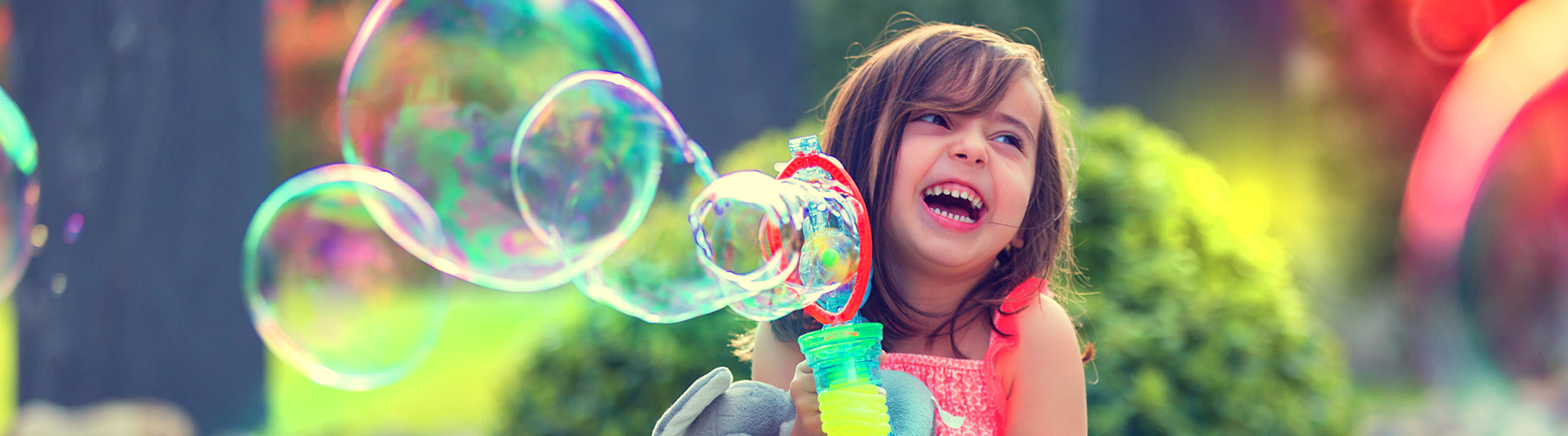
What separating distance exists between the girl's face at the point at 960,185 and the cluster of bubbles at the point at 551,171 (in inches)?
6.2

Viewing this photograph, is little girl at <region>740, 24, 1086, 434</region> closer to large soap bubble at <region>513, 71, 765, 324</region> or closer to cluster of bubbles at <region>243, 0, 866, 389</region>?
cluster of bubbles at <region>243, 0, 866, 389</region>

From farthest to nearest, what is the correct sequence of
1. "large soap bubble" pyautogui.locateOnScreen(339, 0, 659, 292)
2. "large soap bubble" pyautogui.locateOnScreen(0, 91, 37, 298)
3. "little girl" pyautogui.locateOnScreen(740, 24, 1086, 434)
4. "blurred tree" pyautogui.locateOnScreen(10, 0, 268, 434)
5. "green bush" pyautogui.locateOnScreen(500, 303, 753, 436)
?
"blurred tree" pyautogui.locateOnScreen(10, 0, 268, 434) < "large soap bubble" pyautogui.locateOnScreen(0, 91, 37, 298) < "green bush" pyautogui.locateOnScreen(500, 303, 753, 436) < "large soap bubble" pyautogui.locateOnScreen(339, 0, 659, 292) < "little girl" pyautogui.locateOnScreen(740, 24, 1086, 434)

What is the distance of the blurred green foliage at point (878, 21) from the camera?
11.2 metres

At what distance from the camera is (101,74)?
6262mm

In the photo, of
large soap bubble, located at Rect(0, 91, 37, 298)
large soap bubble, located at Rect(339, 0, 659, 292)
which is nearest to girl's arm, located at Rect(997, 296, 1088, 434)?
large soap bubble, located at Rect(339, 0, 659, 292)

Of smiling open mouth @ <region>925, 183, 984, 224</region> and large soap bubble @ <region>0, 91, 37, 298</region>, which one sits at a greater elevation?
large soap bubble @ <region>0, 91, 37, 298</region>

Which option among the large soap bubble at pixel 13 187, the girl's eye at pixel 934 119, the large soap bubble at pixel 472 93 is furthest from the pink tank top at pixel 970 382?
the large soap bubble at pixel 13 187

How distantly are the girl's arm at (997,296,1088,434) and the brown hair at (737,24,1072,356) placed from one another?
0.07 meters

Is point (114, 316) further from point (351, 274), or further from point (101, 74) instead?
point (351, 274)

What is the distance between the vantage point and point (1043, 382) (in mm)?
1923

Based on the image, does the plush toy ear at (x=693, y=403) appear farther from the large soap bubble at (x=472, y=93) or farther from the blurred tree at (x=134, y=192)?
the blurred tree at (x=134, y=192)

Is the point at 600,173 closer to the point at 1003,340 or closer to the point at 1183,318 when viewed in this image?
the point at 1003,340

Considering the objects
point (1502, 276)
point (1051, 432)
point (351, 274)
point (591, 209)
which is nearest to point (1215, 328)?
point (1051, 432)

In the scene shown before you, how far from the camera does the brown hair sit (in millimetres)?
1857
